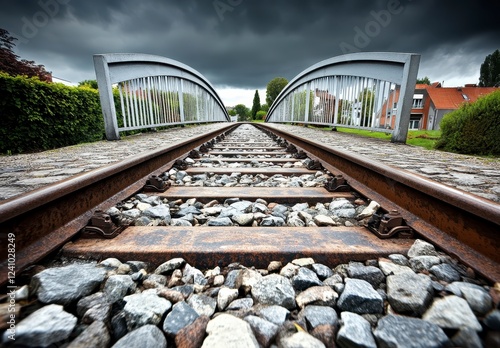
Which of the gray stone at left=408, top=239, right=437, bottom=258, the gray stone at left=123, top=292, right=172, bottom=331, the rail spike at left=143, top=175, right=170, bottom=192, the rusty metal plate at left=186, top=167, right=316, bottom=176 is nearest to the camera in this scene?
the gray stone at left=123, top=292, right=172, bottom=331

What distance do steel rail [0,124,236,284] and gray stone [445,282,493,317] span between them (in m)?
1.48

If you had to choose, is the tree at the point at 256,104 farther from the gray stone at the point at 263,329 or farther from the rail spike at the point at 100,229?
the gray stone at the point at 263,329

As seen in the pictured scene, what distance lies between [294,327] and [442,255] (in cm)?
76

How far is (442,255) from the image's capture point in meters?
1.03

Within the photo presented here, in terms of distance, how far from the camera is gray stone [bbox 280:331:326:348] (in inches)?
25.5

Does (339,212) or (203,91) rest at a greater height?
(203,91)

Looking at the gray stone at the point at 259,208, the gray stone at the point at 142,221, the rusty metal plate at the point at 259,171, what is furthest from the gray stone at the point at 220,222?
the rusty metal plate at the point at 259,171

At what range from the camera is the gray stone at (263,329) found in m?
0.67

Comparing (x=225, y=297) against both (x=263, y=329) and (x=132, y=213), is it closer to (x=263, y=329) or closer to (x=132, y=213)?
(x=263, y=329)

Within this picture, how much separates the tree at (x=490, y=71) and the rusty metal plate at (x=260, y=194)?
2614 inches

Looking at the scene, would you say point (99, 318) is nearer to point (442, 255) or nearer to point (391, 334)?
point (391, 334)

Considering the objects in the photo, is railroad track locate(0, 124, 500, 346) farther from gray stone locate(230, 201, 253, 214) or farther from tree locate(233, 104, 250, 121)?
tree locate(233, 104, 250, 121)

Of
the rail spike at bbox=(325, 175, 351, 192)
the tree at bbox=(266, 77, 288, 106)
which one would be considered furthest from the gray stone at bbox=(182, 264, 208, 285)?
the tree at bbox=(266, 77, 288, 106)

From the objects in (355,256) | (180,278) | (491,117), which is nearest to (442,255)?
(355,256)
